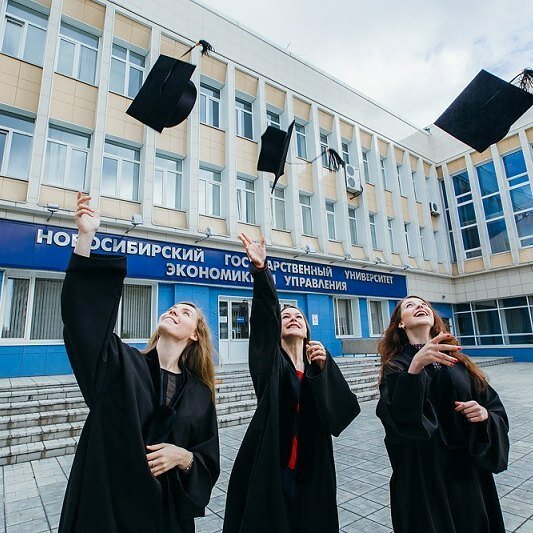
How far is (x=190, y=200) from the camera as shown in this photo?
10.8 m

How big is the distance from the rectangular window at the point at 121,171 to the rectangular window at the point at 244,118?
4094mm

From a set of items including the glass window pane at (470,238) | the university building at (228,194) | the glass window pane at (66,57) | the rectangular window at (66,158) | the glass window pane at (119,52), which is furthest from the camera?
the glass window pane at (470,238)

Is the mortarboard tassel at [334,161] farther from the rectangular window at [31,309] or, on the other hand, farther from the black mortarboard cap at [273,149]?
the rectangular window at [31,309]

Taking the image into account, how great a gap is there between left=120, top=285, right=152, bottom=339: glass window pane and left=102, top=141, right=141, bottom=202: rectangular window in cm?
266

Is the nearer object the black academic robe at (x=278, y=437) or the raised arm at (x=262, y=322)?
the black academic robe at (x=278, y=437)

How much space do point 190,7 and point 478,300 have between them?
707 inches

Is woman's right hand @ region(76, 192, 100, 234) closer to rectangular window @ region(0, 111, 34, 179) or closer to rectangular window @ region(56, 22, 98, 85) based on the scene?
rectangular window @ region(0, 111, 34, 179)

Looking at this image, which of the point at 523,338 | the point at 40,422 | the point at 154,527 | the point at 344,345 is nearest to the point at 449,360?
the point at 154,527

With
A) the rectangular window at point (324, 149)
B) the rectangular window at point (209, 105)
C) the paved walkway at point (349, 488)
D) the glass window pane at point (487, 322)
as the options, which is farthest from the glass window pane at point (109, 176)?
the glass window pane at point (487, 322)

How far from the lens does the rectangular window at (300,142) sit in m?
14.7

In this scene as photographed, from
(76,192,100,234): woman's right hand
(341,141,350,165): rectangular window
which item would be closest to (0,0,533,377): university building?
(341,141,350,165): rectangular window

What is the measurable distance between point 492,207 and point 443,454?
19.5 m

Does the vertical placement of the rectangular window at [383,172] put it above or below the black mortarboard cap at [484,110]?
above

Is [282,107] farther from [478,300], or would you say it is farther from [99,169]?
[478,300]
